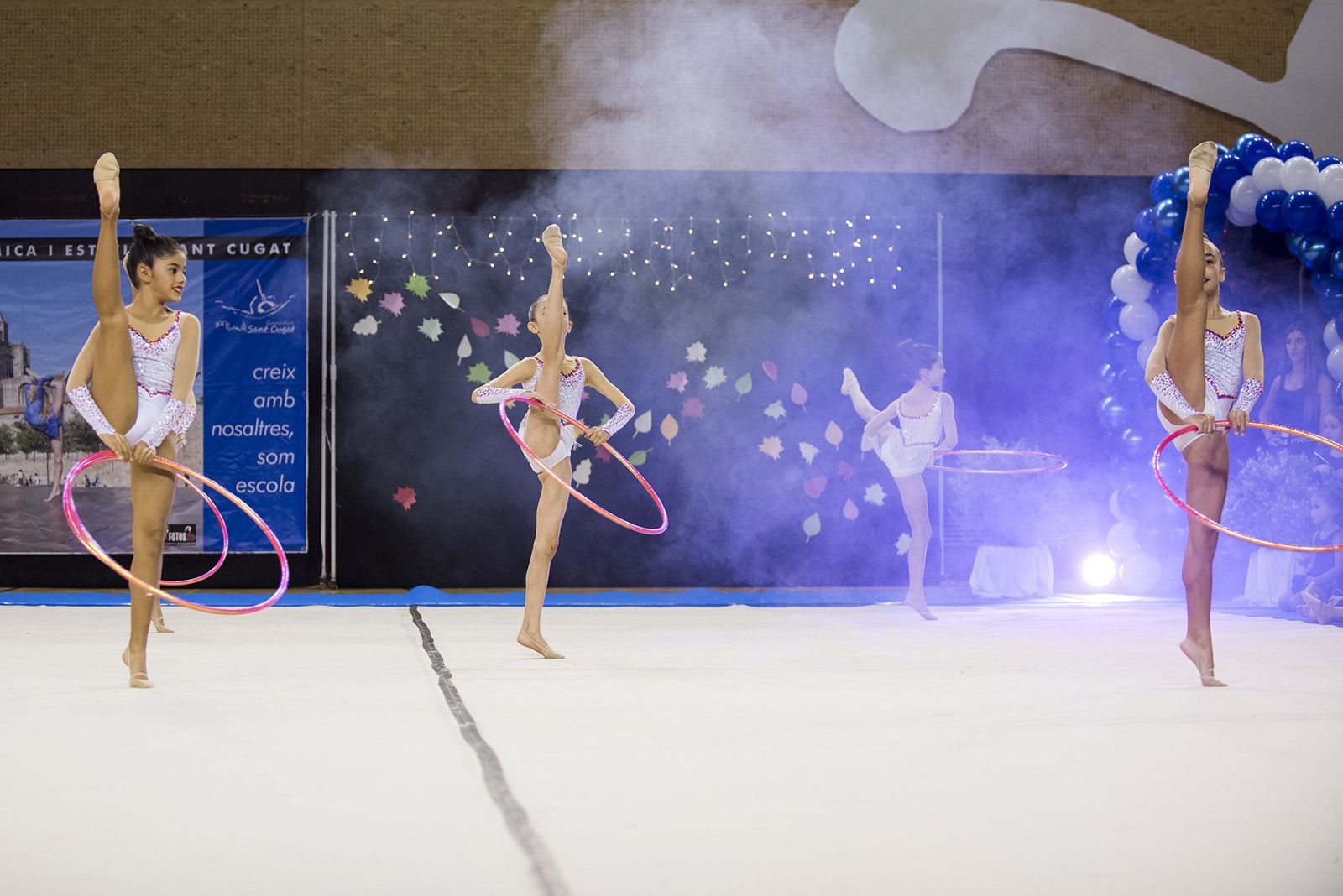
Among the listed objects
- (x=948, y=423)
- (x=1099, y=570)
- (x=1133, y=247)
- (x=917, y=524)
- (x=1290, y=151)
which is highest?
(x=1290, y=151)

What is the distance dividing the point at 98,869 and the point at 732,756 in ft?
4.90

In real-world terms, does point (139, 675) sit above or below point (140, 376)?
below

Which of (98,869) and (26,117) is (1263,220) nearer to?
(98,869)

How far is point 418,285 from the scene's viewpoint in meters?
9.14

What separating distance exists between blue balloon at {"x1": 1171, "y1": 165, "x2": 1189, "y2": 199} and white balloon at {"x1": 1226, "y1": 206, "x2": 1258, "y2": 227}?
0.33m

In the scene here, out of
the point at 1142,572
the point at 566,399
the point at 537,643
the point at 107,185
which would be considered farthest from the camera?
the point at 1142,572

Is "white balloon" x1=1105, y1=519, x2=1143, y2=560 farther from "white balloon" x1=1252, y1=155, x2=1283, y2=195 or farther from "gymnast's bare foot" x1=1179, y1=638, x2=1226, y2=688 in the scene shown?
"gymnast's bare foot" x1=1179, y1=638, x2=1226, y2=688

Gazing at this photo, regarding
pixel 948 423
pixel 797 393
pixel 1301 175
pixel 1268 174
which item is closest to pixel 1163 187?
pixel 1268 174

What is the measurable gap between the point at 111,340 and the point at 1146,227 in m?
6.29

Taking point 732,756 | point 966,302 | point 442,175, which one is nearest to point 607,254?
point 442,175

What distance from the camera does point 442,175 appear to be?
365 inches

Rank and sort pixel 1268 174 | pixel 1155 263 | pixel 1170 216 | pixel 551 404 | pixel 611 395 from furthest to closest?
pixel 1155 263
pixel 1170 216
pixel 1268 174
pixel 611 395
pixel 551 404

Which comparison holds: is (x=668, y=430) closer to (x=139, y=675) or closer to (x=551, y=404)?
(x=551, y=404)

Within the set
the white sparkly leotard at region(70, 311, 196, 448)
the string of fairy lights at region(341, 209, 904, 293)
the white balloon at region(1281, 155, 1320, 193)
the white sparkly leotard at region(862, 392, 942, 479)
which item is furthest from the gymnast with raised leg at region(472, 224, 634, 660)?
the white balloon at region(1281, 155, 1320, 193)
